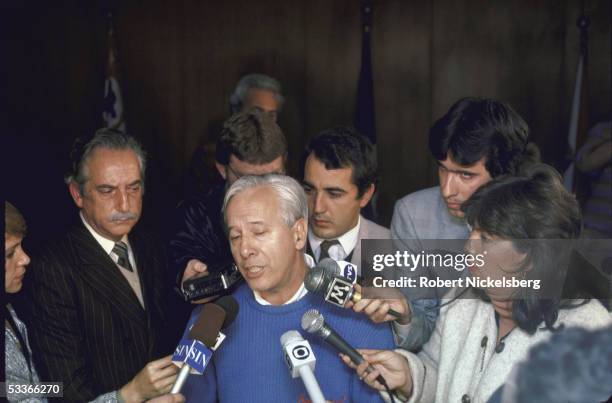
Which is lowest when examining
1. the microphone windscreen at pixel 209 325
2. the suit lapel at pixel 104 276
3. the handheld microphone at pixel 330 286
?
the suit lapel at pixel 104 276

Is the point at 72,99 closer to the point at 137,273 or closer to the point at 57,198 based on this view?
the point at 57,198

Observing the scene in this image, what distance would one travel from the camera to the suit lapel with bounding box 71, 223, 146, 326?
2229 millimetres

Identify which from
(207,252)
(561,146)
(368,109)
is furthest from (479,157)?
(561,146)

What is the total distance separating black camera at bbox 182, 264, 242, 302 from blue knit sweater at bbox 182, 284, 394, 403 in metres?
0.07

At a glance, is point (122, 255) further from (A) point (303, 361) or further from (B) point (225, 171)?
(A) point (303, 361)

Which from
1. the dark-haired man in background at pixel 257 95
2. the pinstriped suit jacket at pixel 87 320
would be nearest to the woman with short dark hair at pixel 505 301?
the pinstriped suit jacket at pixel 87 320

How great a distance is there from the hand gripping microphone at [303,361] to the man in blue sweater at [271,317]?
0.32 m

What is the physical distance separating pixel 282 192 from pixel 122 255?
22.2 inches

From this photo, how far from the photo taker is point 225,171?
9.31 feet

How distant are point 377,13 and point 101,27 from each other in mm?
1584

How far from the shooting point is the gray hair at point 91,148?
2357mm

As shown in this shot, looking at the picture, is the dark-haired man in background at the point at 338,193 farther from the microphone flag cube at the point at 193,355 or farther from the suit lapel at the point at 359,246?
the microphone flag cube at the point at 193,355

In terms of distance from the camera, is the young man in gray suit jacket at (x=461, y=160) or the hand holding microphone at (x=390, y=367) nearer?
the hand holding microphone at (x=390, y=367)

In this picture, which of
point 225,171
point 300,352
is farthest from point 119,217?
point 300,352
